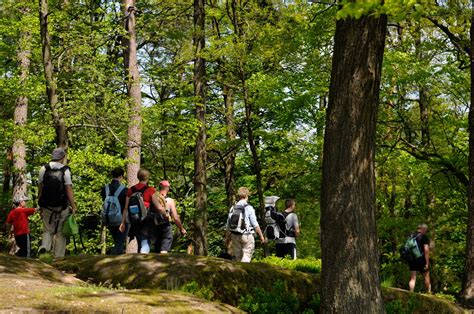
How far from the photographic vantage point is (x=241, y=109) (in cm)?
2592

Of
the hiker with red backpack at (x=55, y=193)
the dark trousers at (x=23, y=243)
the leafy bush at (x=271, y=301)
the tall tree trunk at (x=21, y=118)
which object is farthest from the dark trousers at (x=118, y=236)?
the tall tree trunk at (x=21, y=118)

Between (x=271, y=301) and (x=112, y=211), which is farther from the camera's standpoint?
(x=112, y=211)

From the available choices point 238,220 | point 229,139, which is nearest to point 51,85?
point 238,220

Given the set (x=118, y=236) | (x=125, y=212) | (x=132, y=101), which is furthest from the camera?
(x=132, y=101)

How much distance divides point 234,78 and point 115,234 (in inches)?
509

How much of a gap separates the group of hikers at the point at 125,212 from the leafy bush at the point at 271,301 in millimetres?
2167

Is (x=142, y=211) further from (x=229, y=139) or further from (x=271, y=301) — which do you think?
(x=229, y=139)

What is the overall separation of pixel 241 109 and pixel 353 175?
19.5 meters

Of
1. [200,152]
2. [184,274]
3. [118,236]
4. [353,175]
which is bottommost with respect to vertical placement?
[184,274]

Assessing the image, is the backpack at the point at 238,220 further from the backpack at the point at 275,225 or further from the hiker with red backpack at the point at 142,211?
the backpack at the point at 275,225

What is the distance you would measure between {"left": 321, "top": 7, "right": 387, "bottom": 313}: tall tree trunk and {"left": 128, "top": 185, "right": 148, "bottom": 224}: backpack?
3549 mm

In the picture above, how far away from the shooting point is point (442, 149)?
727 inches

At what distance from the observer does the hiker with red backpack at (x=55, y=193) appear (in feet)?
28.3

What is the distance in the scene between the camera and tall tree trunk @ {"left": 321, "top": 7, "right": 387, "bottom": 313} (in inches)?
261
